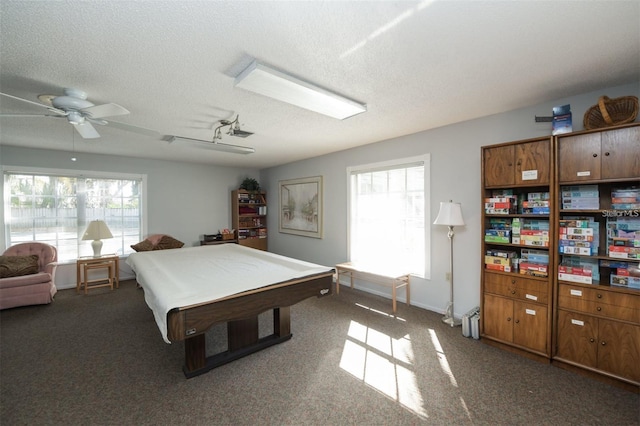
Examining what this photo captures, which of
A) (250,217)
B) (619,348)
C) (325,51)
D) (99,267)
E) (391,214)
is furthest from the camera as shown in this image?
(250,217)

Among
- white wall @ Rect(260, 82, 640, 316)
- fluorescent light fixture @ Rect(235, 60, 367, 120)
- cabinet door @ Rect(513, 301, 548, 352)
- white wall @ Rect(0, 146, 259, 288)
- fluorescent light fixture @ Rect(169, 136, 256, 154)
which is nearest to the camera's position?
fluorescent light fixture @ Rect(235, 60, 367, 120)

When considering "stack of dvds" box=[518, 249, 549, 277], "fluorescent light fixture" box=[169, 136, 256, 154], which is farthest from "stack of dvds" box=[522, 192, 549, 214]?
"fluorescent light fixture" box=[169, 136, 256, 154]

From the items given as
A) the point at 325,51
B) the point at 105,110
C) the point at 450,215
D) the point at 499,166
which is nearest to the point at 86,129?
the point at 105,110

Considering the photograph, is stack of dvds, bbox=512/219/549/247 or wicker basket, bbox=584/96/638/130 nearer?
wicker basket, bbox=584/96/638/130

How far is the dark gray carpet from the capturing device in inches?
71.8

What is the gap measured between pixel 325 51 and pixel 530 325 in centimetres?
291

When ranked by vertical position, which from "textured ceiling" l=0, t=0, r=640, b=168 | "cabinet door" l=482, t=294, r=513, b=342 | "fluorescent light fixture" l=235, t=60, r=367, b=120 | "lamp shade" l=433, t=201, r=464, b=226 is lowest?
"cabinet door" l=482, t=294, r=513, b=342

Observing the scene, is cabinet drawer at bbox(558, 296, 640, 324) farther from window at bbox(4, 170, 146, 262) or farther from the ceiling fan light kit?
window at bbox(4, 170, 146, 262)

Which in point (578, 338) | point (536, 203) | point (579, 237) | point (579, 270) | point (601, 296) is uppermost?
point (536, 203)

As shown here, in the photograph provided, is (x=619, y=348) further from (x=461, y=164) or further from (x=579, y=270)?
(x=461, y=164)

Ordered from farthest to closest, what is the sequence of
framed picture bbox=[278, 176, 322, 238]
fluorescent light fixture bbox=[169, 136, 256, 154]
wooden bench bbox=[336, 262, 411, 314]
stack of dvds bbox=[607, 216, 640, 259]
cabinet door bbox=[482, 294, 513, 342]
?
framed picture bbox=[278, 176, 322, 238] < wooden bench bbox=[336, 262, 411, 314] < fluorescent light fixture bbox=[169, 136, 256, 154] < cabinet door bbox=[482, 294, 513, 342] < stack of dvds bbox=[607, 216, 640, 259]

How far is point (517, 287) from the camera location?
2.56 meters

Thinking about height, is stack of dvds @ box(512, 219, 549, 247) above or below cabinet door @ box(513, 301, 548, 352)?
above

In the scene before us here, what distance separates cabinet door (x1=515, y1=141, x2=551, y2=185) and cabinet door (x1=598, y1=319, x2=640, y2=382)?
122 centimetres
